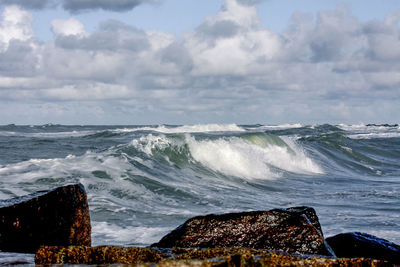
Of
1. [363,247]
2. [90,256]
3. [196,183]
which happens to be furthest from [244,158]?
[90,256]

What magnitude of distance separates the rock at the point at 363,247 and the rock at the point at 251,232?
1.58ft

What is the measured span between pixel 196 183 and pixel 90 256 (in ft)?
31.5

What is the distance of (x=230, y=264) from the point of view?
7.34ft

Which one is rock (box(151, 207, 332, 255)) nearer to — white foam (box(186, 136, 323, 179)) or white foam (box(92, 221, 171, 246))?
white foam (box(92, 221, 171, 246))

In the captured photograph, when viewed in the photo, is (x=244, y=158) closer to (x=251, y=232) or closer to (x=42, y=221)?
(x=251, y=232)

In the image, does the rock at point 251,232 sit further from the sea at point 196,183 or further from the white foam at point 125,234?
the white foam at point 125,234

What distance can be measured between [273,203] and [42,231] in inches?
249

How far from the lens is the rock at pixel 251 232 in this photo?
4328 millimetres

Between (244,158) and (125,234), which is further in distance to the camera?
(244,158)

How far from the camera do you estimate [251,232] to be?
176 inches

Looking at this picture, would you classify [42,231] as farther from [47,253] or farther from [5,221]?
[47,253]

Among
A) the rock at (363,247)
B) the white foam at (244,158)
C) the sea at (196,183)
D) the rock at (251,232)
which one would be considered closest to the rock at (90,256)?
the sea at (196,183)

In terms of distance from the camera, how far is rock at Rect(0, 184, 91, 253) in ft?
14.1

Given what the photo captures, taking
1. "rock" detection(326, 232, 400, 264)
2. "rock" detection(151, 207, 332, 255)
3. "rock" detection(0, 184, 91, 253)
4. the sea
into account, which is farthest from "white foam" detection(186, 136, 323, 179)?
"rock" detection(0, 184, 91, 253)
